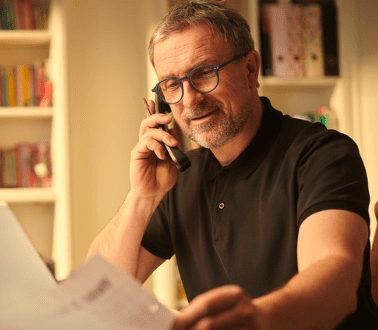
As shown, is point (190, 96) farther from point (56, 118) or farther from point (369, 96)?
point (369, 96)

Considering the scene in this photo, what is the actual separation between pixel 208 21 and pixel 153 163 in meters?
0.42

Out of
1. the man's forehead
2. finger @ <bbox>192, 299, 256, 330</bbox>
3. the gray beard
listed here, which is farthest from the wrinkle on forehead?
finger @ <bbox>192, 299, 256, 330</bbox>

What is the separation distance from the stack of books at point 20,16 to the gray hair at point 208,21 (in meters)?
1.57

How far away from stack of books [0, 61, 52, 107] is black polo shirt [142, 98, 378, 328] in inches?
57.9

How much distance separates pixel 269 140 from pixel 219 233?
28 centimetres

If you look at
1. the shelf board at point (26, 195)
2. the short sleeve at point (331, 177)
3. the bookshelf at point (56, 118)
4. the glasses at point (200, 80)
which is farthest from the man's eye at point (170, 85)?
the shelf board at point (26, 195)

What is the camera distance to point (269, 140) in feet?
3.64

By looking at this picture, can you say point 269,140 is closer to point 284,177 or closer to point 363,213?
point 284,177

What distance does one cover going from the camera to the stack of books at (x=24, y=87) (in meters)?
2.40

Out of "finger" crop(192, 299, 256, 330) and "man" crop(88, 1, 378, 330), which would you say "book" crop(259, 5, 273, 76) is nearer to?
"man" crop(88, 1, 378, 330)

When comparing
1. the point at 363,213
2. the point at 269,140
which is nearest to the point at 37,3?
the point at 269,140

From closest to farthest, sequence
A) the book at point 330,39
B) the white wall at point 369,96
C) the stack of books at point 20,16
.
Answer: the stack of books at point 20,16 < the book at point 330,39 < the white wall at point 369,96

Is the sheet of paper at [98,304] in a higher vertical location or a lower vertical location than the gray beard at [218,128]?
lower

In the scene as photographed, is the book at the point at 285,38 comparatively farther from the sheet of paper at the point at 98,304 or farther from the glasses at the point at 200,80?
the sheet of paper at the point at 98,304
